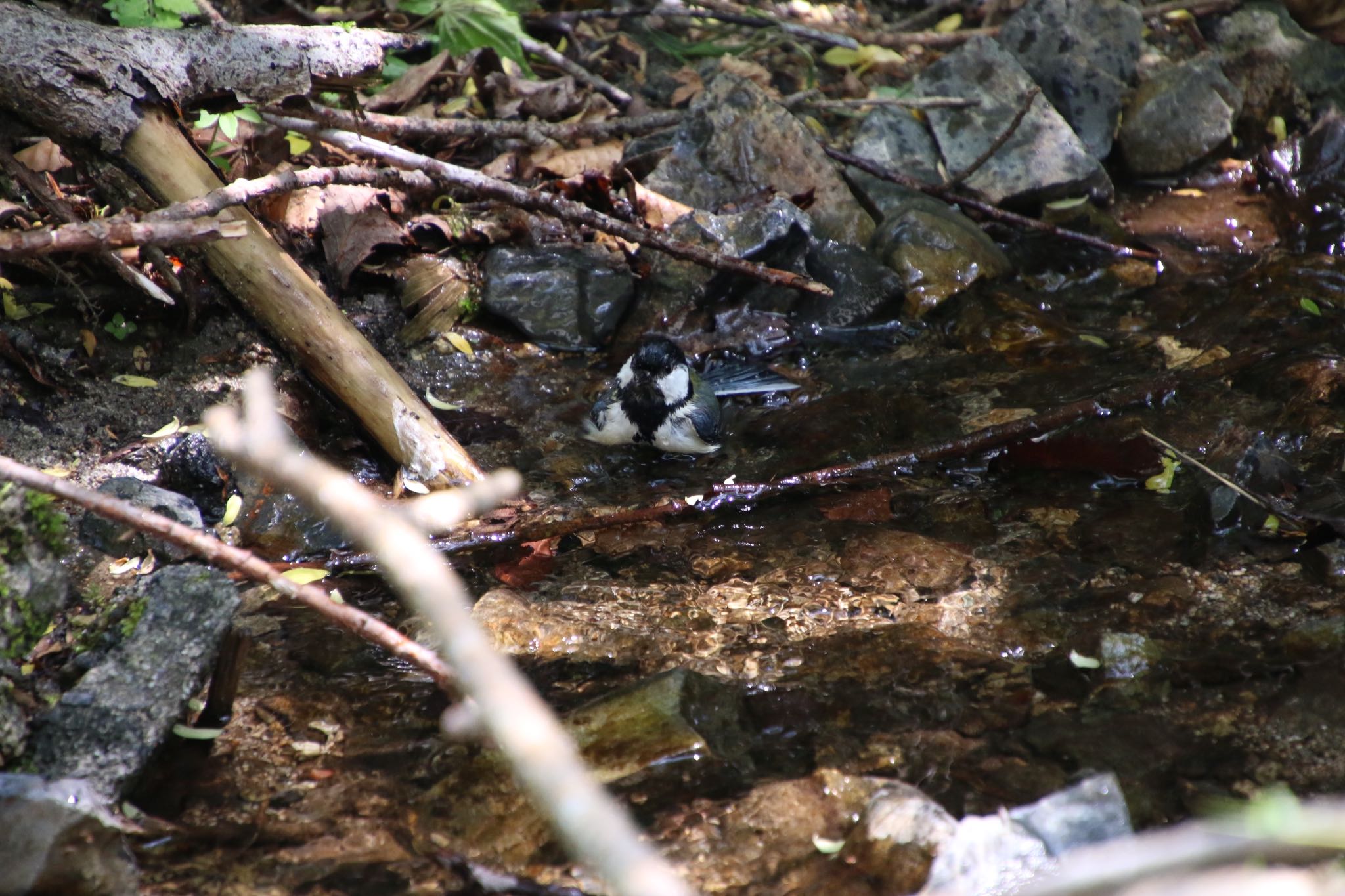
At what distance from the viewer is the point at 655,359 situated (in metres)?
4.33

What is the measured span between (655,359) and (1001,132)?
3.15 meters

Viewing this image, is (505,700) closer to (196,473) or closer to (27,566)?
(27,566)

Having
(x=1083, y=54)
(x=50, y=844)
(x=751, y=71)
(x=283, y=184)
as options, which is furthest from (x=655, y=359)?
(x=1083, y=54)

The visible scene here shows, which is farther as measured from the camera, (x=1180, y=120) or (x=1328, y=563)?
(x=1180, y=120)

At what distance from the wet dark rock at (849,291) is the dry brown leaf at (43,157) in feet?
11.1

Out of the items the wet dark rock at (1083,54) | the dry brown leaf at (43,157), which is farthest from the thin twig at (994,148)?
the dry brown leaf at (43,157)

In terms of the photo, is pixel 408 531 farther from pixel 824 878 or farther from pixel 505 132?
pixel 505 132

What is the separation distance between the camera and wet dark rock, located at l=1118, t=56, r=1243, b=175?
6539 millimetres

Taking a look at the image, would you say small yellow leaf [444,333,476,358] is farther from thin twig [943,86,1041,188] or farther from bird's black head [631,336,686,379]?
thin twig [943,86,1041,188]

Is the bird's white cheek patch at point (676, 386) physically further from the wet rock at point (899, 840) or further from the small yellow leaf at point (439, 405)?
the wet rock at point (899, 840)

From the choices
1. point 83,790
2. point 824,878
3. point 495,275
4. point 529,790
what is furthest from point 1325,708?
point 495,275

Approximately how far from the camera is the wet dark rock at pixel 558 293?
495cm

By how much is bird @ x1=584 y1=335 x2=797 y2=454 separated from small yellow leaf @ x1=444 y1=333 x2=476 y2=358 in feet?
2.25

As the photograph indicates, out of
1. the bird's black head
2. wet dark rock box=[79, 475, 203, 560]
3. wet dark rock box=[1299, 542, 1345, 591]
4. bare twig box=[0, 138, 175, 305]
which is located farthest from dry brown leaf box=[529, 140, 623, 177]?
wet dark rock box=[1299, 542, 1345, 591]
